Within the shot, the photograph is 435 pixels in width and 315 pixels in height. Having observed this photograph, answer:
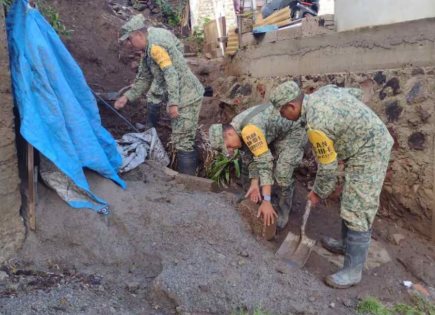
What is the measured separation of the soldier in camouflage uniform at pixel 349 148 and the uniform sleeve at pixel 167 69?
69.5 inches

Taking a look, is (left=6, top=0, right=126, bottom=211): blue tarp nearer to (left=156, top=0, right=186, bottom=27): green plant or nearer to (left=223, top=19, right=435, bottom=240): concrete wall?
(left=223, top=19, right=435, bottom=240): concrete wall

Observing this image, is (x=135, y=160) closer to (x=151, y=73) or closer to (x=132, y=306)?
(x=151, y=73)

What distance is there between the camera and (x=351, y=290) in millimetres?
3492

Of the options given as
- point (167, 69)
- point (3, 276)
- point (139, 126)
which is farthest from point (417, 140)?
point (139, 126)

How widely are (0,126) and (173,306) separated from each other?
70.2 inches

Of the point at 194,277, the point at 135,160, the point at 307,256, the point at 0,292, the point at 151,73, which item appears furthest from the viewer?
the point at 151,73

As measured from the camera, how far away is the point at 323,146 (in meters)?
3.22

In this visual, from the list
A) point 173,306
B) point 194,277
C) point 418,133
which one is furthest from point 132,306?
point 418,133

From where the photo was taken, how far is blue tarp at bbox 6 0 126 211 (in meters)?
3.46

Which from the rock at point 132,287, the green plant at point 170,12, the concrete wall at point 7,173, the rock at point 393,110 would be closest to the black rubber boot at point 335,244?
the rock at point 393,110

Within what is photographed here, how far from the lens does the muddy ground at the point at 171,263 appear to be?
10.3 feet

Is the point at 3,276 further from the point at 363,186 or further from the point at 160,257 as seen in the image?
the point at 363,186

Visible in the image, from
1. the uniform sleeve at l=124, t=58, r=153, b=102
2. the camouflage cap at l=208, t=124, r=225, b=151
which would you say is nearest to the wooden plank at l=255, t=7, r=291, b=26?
the uniform sleeve at l=124, t=58, r=153, b=102

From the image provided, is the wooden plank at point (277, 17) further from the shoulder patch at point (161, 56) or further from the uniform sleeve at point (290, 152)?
the uniform sleeve at point (290, 152)
